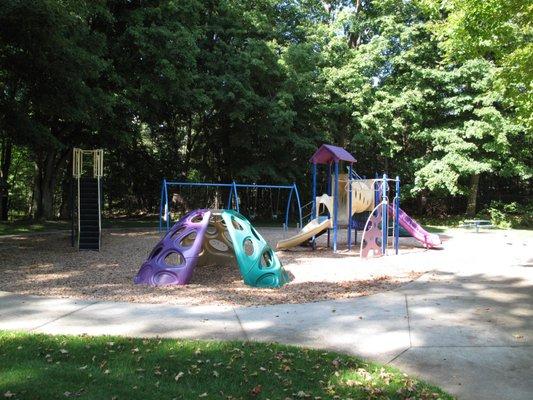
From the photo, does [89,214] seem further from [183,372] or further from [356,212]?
[183,372]

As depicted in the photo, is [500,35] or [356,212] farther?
[356,212]

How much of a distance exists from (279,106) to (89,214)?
404 inches

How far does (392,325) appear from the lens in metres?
6.02

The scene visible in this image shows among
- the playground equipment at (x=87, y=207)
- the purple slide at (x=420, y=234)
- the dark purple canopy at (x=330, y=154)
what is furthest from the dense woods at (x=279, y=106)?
the purple slide at (x=420, y=234)

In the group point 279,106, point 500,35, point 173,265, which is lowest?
point 173,265

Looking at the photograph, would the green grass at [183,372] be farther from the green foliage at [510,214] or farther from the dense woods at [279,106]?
the green foliage at [510,214]

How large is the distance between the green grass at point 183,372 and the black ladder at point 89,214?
30.1 feet

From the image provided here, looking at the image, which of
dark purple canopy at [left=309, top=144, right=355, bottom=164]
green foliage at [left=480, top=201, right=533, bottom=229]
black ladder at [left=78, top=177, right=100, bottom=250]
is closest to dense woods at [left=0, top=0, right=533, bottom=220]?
green foliage at [left=480, top=201, right=533, bottom=229]

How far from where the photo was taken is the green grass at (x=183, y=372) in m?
3.89

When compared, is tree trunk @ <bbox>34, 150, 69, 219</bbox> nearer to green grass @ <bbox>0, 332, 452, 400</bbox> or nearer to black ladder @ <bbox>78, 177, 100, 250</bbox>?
black ladder @ <bbox>78, 177, 100, 250</bbox>

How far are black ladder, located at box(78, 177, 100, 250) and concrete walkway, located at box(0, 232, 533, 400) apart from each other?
6.53m

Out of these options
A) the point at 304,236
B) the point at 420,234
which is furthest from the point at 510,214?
the point at 304,236

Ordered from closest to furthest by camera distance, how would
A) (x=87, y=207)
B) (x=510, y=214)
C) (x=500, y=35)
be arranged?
(x=500, y=35)
(x=87, y=207)
(x=510, y=214)

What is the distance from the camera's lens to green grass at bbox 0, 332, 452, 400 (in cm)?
389
